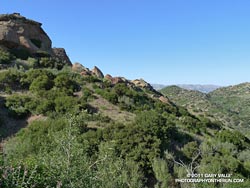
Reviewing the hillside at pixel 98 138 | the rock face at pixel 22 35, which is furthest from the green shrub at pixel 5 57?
the rock face at pixel 22 35

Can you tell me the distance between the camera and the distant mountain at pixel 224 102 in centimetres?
8910

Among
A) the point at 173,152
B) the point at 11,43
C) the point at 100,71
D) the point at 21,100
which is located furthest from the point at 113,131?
the point at 100,71

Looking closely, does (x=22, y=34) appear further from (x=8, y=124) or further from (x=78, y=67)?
(x=8, y=124)

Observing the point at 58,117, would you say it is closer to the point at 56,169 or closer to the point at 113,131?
the point at 113,131

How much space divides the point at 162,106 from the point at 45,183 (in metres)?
31.4

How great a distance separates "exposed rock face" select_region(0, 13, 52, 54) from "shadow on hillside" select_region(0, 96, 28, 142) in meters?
16.5

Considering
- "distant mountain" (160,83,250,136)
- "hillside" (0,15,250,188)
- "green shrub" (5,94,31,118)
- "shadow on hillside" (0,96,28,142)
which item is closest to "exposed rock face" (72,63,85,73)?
"hillside" (0,15,250,188)

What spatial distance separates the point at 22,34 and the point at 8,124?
2201 cm

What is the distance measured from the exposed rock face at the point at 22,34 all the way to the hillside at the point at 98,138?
4.25 metres

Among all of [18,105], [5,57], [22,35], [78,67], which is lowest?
[18,105]

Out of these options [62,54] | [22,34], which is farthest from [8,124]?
[62,54]

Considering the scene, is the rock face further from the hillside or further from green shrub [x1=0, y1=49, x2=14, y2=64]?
the hillside

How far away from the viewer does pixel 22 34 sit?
139 ft

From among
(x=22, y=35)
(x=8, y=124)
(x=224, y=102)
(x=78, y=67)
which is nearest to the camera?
(x=8, y=124)
